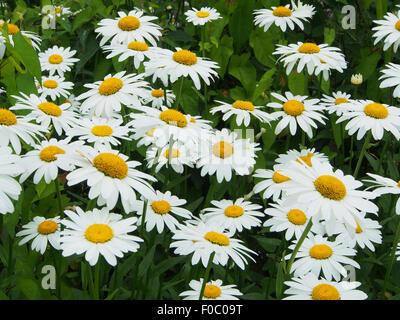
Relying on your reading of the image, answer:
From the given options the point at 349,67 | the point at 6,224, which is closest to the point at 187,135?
the point at 6,224

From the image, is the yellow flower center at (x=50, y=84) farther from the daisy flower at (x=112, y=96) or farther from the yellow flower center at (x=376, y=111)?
the yellow flower center at (x=376, y=111)

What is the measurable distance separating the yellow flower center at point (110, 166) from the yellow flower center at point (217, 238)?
363 millimetres

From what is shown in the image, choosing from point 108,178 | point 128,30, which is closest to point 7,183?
point 108,178

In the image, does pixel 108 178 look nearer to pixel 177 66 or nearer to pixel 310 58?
pixel 177 66

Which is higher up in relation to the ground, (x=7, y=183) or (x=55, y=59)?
(x=55, y=59)

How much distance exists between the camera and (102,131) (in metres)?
1.99

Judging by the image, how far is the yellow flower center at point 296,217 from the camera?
80.2 inches

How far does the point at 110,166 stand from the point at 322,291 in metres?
0.71

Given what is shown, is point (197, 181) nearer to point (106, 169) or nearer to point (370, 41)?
point (106, 169)

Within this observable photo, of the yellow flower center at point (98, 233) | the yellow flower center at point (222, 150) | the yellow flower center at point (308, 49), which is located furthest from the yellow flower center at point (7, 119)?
the yellow flower center at point (308, 49)

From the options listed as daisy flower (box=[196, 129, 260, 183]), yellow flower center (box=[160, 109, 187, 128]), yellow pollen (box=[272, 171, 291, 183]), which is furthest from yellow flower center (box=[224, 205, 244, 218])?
yellow flower center (box=[160, 109, 187, 128])

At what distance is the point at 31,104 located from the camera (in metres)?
2.04
